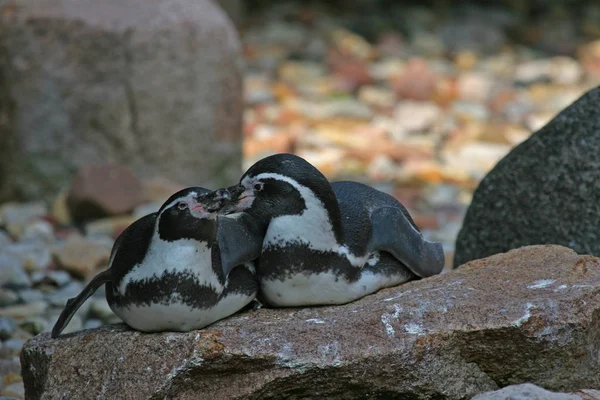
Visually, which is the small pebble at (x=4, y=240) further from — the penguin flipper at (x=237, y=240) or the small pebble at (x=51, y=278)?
the penguin flipper at (x=237, y=240)

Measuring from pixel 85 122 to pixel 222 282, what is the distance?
3.81m

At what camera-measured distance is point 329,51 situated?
1095 cm

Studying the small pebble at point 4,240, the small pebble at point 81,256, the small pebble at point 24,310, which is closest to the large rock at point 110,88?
the small pebble at point 4,240

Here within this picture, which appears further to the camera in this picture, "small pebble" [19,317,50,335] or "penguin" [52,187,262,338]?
"small pebble" [19,317,50,335]

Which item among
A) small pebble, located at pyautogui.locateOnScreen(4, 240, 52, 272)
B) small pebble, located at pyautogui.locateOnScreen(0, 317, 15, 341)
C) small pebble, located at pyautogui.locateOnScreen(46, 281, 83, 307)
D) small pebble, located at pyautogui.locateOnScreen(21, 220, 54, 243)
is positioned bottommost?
small pebble, located at pyautogui.locateOnScreen(21, 220, 54, 243)

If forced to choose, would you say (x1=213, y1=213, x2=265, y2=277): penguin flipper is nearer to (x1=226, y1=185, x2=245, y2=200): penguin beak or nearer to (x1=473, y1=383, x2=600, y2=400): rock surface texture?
(x1=226, y1=185, x2=245, y2=200): penguin beak

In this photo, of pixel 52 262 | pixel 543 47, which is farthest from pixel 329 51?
pixel 52 262

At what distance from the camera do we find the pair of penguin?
303cm

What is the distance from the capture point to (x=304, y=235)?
10.4ft

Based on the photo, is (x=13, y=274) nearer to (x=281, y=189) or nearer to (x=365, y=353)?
(x=281, y=189)

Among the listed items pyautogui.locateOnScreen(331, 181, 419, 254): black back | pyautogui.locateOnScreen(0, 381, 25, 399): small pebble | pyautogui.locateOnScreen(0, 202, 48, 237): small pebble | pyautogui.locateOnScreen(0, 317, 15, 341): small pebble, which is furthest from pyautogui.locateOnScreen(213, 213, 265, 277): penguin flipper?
pyautogui.locateOnScreen(0, 202, 48, 237): small pebble

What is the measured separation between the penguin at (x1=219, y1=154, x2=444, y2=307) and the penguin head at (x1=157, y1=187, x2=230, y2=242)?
0.44 ft

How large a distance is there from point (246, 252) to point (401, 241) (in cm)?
54

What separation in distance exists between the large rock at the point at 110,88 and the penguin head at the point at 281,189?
3.64 metres
